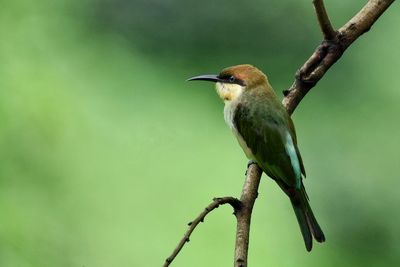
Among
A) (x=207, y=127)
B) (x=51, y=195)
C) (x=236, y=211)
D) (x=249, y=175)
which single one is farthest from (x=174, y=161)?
(x=236, y=211)

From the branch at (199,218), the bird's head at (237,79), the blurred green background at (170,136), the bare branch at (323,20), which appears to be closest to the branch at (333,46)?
the bare branch at (323,20)

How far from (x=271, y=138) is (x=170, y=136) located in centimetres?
99

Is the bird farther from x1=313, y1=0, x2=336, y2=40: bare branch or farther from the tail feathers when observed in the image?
x1=313, y1=0, x2=336, y2=40: bare branch

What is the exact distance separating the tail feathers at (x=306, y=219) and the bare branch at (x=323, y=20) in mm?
253

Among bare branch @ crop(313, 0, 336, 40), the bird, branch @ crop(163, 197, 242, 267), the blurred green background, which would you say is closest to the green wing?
the bird

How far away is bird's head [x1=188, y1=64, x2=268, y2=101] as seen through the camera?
1.63 meters

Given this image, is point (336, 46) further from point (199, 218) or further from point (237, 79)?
point (199, 218)

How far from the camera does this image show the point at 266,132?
1.55 m

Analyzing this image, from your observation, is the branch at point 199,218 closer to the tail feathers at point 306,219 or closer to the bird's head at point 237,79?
the tail feathers at point 306,219

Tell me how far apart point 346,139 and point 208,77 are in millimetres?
922

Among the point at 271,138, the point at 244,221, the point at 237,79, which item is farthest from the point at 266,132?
the point at 244,221

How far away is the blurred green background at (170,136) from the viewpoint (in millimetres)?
2279

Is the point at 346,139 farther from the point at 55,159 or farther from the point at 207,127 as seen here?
the point at 55,159

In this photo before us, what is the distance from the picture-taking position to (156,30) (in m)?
2.92
